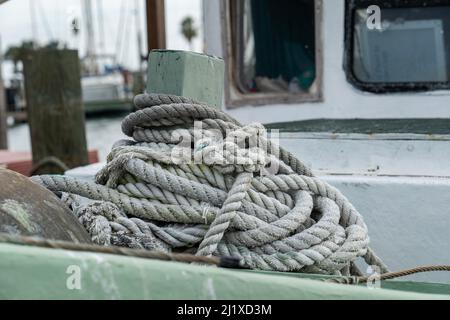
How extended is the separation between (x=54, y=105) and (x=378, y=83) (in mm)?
4159

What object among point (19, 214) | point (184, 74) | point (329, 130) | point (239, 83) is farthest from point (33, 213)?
point (239, 83)

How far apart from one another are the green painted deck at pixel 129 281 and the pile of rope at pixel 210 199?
0.56 m

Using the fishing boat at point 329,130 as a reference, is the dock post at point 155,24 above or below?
→ above

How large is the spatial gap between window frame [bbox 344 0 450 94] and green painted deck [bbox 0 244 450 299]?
2.59 metres

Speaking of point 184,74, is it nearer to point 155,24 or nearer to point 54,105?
point 155,24

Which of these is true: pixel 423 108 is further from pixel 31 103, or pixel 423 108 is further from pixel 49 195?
pixel 31 103

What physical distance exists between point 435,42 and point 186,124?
224 cm

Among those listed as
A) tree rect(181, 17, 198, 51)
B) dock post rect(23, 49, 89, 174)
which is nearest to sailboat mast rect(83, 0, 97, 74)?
tree rect(181, 17, 198, 51)

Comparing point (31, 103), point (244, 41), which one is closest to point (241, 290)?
point (244, 41)

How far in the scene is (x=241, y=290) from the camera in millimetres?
1537

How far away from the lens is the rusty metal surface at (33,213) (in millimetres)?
1878

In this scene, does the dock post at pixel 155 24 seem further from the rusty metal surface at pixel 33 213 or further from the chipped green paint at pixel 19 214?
the chipped green paint at pixel 19 214

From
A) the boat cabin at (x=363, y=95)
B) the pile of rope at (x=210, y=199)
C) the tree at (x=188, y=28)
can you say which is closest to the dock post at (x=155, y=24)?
the boat cabin at (x=363, y=95)

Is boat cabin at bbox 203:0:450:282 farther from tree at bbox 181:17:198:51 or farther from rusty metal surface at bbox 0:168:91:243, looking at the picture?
tree at bbox 181:17:198:51
